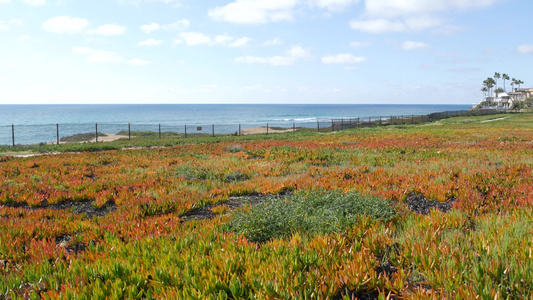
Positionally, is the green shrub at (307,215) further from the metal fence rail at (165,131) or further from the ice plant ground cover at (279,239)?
the metal fence rail at (165,131)

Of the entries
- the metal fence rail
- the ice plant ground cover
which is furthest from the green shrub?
the metal fence rail

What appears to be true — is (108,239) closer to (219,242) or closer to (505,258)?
(219,242)

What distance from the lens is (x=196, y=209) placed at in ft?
24.7

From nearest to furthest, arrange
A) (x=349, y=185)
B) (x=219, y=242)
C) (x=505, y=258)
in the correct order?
(x=505, y=258), (x=219, y=242), (x=349, y=185)

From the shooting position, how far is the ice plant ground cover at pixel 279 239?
11.1 ft

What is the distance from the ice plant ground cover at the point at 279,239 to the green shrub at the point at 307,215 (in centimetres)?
3

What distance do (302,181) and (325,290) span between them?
620 centimetres

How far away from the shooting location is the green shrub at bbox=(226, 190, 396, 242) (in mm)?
5234

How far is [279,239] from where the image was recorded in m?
4.95

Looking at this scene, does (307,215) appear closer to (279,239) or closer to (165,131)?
(279,239)

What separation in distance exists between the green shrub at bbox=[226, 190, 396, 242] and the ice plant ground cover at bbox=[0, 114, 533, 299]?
3 centimetres

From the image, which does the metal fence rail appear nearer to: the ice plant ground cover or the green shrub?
the ice plant ground cover

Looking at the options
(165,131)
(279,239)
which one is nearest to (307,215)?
(279,239)

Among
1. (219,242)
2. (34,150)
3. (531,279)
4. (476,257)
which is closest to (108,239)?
(219,242)
